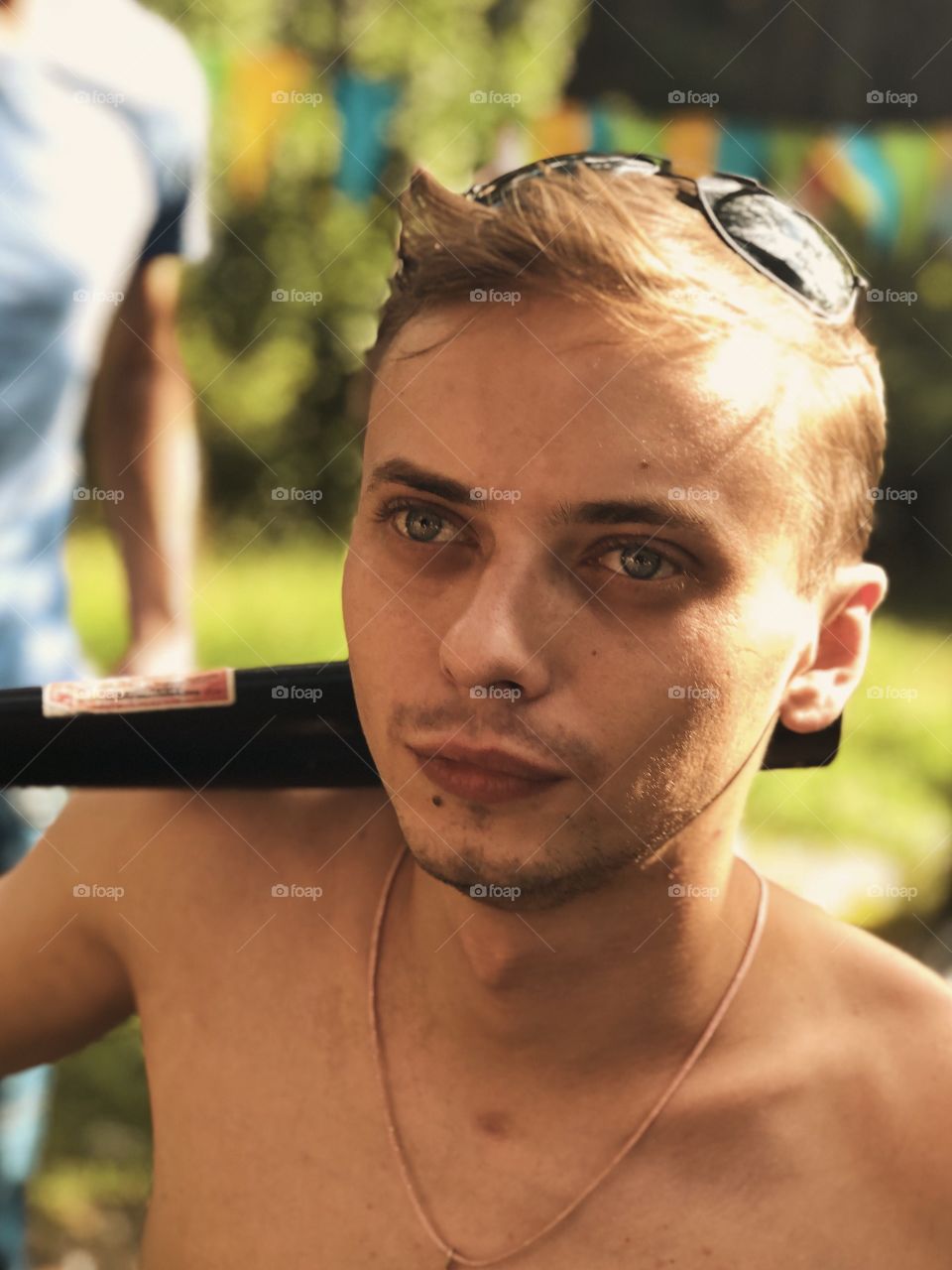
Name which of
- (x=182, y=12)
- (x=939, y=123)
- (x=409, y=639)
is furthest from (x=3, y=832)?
(x=939, y=123)

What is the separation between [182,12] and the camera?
4.35 m

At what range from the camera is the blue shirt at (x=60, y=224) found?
210 centimetres

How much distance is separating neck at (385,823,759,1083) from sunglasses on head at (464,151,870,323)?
0.55 m

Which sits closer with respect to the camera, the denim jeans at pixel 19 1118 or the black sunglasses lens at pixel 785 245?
the black sunglasses lens at pixel 785 245

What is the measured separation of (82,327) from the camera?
2189mm

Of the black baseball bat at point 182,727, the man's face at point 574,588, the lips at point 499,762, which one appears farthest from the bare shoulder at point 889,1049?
the lips at point 499,762

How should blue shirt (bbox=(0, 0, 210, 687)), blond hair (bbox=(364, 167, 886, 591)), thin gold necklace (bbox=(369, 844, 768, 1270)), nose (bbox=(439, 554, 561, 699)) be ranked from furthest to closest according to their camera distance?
blue shirt (bbox=(0, 0, 210, 687)), thin gold necklace (bbox=(369, 844, 768, 1270)), blond hair (bbox=(364, 167, 886, 591)), nose (bbox=(439, 554, 561, 699))

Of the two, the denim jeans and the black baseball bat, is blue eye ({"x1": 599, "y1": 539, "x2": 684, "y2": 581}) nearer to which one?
the black baseball bat

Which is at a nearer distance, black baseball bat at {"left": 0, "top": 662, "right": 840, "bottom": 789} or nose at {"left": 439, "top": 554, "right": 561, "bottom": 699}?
nose at {"left": 439, "top": 554, "right": 561, "bottom": 699}

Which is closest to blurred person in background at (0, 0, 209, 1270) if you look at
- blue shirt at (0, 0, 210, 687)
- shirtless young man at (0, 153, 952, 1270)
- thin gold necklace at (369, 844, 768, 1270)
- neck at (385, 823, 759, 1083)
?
blue shirt at (0, 0, 210, 687)

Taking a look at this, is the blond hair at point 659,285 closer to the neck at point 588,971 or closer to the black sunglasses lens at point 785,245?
the black sunglasses lens at point 785,245

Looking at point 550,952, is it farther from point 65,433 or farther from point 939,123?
point 939,123

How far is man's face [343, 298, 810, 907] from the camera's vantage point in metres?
1.17

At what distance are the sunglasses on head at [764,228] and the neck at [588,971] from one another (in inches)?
21.6
